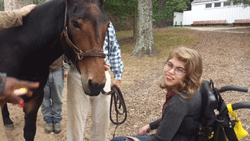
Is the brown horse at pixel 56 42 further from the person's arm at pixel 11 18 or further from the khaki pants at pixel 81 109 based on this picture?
the khaki pants at pixel 81 109

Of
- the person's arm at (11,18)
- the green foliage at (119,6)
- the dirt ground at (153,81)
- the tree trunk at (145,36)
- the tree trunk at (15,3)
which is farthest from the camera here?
the green foliage at (119,6)

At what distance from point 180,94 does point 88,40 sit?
93 centimetres

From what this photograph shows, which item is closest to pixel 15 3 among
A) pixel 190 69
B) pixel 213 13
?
pixel 190 69

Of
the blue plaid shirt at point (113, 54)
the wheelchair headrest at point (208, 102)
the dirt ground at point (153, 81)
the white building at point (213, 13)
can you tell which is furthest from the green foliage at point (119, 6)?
the white building at point (213, 13)

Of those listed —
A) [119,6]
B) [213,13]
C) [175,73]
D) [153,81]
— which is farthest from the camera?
[213,13]

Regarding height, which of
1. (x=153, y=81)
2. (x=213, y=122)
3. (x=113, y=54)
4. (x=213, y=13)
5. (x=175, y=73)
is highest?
(x=213, y=13)

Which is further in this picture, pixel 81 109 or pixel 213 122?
pixel 81 109

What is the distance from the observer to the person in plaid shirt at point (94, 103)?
8.37 feet

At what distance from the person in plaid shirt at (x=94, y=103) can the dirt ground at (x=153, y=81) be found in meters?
0.91

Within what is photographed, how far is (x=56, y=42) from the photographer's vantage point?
2137mm

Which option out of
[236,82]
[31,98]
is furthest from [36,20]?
[236,82]

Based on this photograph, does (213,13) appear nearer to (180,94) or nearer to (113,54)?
(113,54)

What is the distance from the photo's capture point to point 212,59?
8.37 metres

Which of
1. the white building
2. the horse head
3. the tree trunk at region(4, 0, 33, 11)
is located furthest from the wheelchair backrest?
the white building
